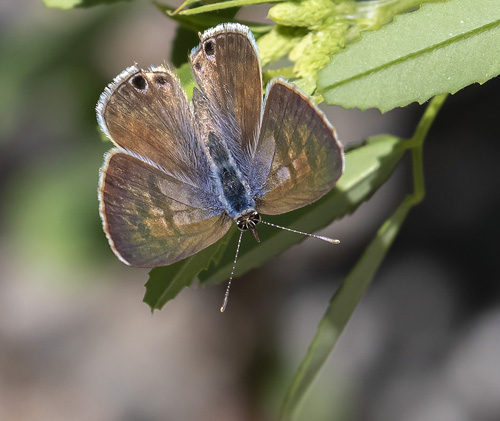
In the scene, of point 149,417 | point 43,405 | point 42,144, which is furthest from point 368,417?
point 42,144

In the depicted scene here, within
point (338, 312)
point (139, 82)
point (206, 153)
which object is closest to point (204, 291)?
point (338, 312)

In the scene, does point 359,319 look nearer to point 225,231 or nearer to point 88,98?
point 88,98

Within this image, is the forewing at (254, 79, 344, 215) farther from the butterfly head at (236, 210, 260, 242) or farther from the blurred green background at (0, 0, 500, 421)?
the blurred green background at (0, 0, 500, 421)

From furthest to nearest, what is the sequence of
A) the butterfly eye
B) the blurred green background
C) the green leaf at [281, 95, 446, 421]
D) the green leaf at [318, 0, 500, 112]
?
the blurred green background, the green leaf at [281, 95, 446, 421], the butterfly eye, the green leaf at [318, 0, 500, 112]

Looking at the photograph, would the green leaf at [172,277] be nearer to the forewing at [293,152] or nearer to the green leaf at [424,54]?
the forewing at [293,152]

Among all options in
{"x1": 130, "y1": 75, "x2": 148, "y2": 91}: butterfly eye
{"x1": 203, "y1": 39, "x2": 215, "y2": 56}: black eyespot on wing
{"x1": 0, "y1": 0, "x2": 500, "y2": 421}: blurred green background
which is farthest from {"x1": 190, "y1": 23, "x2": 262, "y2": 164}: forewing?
{"x1": 0, "y1": 0, "x2": 500, "y2": 421}: blurred green background

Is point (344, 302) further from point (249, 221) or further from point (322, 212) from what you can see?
point (249, 221)
